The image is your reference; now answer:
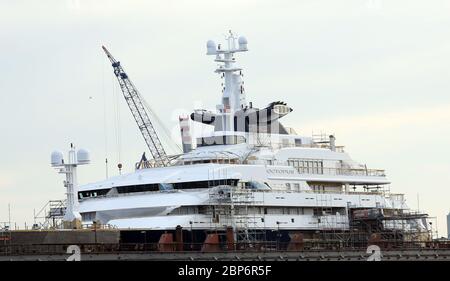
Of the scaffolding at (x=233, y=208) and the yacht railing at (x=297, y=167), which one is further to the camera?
the yacht railing at (x=297, y=167)

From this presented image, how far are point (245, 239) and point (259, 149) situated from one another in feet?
32.1

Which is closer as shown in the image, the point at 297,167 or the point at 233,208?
the point at 233,208

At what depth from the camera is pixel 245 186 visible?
94.1 m

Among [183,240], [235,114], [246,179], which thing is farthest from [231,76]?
[183,240]

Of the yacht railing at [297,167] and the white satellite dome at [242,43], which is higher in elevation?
the white satellite dome at [242,43]

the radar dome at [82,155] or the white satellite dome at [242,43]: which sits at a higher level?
the white satellite dome at [242,43]

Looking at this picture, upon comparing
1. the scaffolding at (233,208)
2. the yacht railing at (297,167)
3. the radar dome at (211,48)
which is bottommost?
the scaffolding at (233,208)

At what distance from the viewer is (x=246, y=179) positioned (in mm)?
94562

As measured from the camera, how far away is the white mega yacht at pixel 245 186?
91938 millimetres

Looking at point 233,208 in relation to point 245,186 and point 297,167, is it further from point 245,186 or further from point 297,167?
point 297,167

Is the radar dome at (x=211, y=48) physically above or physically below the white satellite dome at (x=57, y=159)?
above

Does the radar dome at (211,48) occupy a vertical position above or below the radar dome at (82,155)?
above

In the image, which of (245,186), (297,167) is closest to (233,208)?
(245,186)
